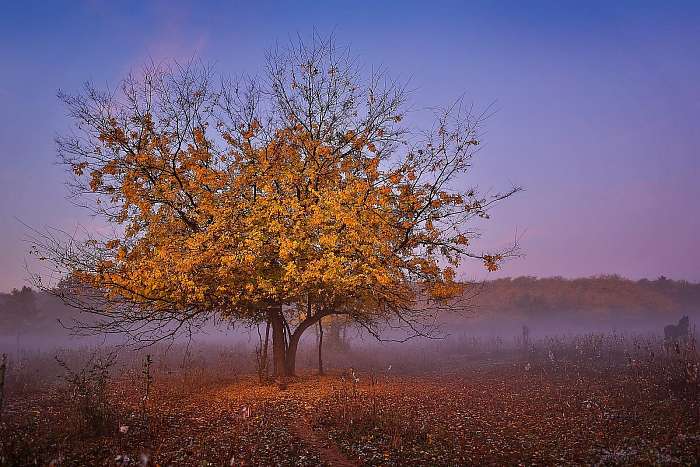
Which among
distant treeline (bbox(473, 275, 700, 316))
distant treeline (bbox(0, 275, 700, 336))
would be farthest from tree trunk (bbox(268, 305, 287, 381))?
distant treeline (bbox(473, 275, 700, 316))

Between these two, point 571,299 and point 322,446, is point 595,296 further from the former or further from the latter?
point 322,446

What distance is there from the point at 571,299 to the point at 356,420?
68.4 m

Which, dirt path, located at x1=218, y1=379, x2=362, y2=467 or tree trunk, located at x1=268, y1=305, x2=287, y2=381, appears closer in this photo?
dirt path, located at x1=218, y1=379, x2=362, y2=467

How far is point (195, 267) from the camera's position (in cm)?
1534

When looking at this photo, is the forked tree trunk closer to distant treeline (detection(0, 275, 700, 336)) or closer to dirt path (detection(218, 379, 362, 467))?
dirt path (detection(218, 379, 362, 467))

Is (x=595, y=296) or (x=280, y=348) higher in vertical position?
(x=595, y=296)

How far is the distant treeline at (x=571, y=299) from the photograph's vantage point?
69125 millimetres

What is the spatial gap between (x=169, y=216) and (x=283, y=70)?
7.78 meters

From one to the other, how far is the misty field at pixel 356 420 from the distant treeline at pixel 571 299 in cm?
5223

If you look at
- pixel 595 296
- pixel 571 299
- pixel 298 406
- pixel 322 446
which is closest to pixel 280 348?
pixel 298 406

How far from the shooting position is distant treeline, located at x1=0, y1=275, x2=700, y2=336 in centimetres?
6912

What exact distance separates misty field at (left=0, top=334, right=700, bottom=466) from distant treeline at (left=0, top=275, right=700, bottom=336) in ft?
171

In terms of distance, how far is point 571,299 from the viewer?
71062 millimetres

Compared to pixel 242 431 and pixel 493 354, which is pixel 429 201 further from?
pixel 493 354
